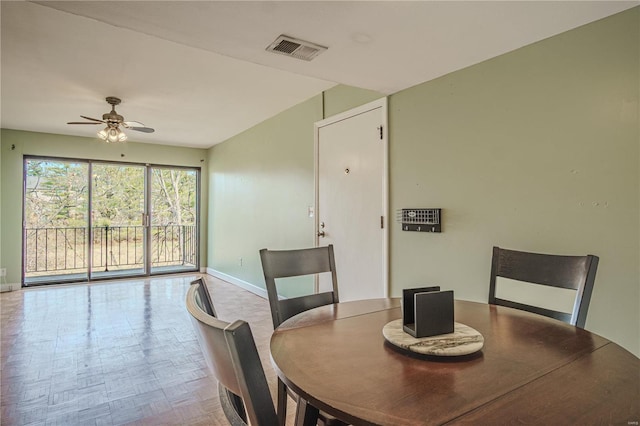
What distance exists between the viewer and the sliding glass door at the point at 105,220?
6043mm

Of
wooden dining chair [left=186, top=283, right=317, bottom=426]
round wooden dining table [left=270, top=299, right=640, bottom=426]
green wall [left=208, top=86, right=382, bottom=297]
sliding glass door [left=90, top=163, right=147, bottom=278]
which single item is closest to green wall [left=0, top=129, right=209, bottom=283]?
sliding glass door [left=90, top=163, right=147, bottom=278]

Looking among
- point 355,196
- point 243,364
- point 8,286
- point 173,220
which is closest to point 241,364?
point 243,364

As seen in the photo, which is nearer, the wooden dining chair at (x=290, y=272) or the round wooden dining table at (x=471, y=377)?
the round wooden dining table at (x=471, y=377)

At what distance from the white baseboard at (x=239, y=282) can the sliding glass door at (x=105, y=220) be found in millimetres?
712

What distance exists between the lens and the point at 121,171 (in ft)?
21.5

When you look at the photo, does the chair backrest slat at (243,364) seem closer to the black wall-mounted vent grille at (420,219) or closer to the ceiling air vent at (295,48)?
the ceiling air vent at (295,48)

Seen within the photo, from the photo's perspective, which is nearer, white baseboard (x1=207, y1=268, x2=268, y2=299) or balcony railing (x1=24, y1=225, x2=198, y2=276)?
white baseboard (x1=207, y1=268, x2=268, y2=299)

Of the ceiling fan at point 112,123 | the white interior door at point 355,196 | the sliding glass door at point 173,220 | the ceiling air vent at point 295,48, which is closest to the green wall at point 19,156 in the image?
the sliding glass door at point 173,220

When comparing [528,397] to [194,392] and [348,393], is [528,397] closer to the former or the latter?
[348,393]

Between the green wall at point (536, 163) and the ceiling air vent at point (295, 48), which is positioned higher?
the ceiling air vent at point (295, 48)

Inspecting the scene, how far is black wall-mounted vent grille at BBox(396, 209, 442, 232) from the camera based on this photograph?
2684mm

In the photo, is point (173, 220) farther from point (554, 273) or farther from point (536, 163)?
point (554, 273)

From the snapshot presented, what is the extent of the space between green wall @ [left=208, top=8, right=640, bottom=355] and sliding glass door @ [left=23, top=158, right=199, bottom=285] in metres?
4.75

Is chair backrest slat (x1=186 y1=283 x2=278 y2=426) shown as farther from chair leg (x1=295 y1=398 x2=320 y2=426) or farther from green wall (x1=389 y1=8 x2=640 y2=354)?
green wall (x1=389 y1=8 x2=640 y2=354)
